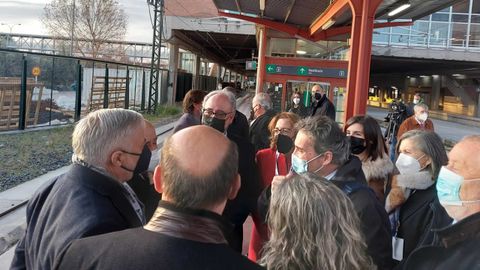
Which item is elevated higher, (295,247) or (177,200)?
(177,200)

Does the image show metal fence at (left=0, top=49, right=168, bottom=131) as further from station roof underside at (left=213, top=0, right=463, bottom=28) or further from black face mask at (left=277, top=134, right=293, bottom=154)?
black face mask at (left=277, top=134, right=293, bottom=154)

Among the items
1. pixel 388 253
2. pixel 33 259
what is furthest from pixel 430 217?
pixel 33 259

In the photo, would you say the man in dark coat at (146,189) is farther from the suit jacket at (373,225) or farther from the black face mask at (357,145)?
the black face mask at (357,145)

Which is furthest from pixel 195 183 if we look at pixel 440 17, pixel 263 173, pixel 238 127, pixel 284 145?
pixel 440 17

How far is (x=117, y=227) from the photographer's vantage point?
2.16 m

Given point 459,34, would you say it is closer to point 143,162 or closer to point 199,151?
point 143,162

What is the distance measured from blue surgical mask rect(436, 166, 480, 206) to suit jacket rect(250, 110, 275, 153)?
3.94 meters

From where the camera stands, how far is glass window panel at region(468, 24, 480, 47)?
34828 mm

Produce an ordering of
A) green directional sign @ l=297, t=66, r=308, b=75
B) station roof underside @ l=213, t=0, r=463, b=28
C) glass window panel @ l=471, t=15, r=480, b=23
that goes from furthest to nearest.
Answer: glass window panel @ l=471, t=15, r=480, b=23 → green directional sign @ l=297, t=66, r=308, b=75 → station roof underside @ l=213, t=0, r=463, b=28

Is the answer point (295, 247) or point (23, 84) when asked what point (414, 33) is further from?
point (295, 247)

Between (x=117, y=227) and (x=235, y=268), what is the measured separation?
807 millimetres

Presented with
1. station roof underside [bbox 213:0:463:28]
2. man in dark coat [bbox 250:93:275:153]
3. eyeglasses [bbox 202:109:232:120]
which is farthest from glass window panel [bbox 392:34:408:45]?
eyeglasses [bbox 202:109:232:120]

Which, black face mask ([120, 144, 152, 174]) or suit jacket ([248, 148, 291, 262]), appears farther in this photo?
suit jacket ([248, 148, 291, 262])

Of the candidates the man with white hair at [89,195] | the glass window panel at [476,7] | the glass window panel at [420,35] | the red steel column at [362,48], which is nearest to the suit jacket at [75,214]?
the man with white hair at [89,195]
